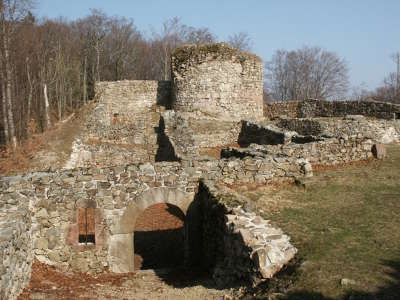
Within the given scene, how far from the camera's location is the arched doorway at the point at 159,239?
12.0m

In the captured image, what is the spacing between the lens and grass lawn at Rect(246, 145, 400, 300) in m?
5.91

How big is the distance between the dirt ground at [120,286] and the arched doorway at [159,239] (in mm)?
1549

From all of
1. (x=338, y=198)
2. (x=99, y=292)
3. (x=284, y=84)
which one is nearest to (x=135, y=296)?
(x=99, y=292)

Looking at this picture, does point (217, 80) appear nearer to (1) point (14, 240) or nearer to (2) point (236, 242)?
(2) point (236, 242)

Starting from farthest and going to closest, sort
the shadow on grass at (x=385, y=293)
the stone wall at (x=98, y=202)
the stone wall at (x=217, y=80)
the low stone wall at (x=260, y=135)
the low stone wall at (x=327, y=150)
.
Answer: the stone wall at (x=217, y=80)
the low stone wall at (x=260, y=135)
the low stone wall at (x=327, y=150)
the stone wall at (x=98, y=202)
the shadow on grass at (x=385, y=293)

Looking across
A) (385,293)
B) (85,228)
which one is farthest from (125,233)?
(385,293)

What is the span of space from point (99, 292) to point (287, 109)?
24024 millimetres

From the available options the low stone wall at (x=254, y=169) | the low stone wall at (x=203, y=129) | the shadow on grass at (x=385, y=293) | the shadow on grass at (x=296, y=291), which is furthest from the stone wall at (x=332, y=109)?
the shadow on grass at (x=385, y=293)

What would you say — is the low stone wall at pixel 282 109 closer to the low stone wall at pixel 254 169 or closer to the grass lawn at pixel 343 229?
the grass lawn at pixel 343 229

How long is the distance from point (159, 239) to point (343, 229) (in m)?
6.83

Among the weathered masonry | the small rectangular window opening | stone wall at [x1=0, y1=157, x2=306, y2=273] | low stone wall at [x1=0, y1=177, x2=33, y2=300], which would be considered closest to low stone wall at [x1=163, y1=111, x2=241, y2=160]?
the weathered masonry

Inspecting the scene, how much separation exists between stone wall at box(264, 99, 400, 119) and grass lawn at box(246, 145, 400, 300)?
34.7 ft

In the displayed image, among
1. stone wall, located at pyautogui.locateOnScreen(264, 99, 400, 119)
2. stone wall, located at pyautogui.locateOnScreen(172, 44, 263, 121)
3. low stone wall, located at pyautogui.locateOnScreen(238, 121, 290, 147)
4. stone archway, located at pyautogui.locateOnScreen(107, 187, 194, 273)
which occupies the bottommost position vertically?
stone archway, located at pyautogui.locateOnScreen(107, 187, 194, 273)

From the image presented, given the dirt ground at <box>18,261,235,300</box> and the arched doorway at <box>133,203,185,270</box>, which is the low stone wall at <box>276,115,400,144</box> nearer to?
the arched doorway at <box>133,203,185,270</box>
